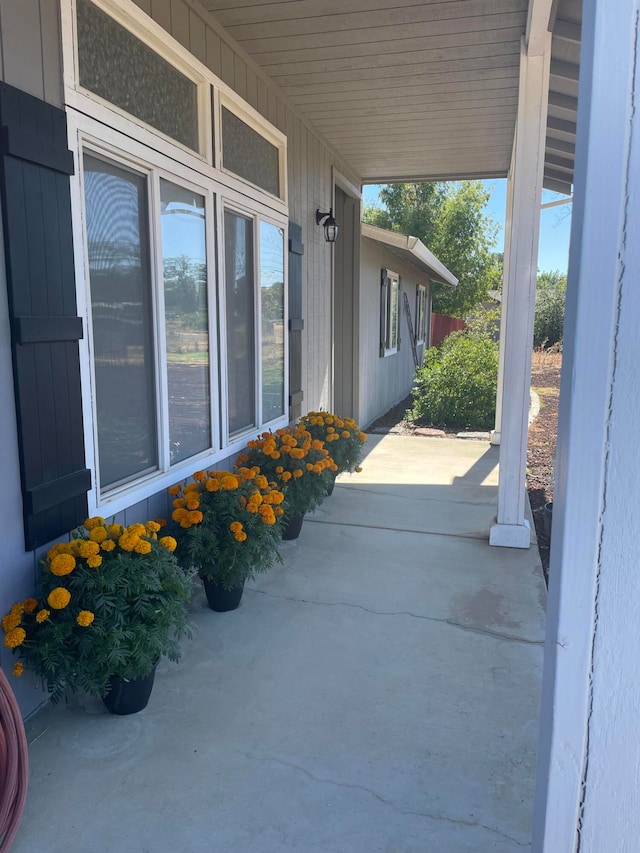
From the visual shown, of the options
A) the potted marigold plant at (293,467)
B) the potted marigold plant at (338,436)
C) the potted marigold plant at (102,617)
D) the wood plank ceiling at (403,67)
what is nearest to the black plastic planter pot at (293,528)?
the potted marigold plant at (293,467)

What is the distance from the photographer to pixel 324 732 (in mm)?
2172

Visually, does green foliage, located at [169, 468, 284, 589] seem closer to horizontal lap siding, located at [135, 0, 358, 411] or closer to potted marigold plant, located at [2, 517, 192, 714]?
potted marigold plant, located at [2, 517, 192, 714]

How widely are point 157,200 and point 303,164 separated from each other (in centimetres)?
260

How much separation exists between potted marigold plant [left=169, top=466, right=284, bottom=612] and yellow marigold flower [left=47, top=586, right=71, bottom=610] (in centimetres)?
80

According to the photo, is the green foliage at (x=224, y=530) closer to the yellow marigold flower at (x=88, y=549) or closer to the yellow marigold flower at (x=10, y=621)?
the yellow marigold flower at (x=88, y=549)

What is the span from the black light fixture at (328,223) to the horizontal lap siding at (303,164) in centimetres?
6

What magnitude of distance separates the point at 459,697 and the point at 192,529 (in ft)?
4.26

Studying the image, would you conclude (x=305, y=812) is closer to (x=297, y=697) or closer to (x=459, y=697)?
(x=297, y=697)

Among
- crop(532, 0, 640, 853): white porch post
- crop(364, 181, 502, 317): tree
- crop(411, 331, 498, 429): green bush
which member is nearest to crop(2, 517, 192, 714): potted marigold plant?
crop(532, 0, 640, 853): white porch post

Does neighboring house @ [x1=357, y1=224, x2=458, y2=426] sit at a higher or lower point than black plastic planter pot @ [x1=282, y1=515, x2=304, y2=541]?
higher

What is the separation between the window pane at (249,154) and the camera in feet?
11.8

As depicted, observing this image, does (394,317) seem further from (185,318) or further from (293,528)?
(185,318)

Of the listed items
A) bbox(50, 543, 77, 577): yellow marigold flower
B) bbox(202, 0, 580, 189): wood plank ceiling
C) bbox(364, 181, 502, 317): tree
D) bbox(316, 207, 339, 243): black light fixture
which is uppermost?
bbox(364, 181, 502, 317): tree

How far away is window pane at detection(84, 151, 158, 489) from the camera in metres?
2.47
